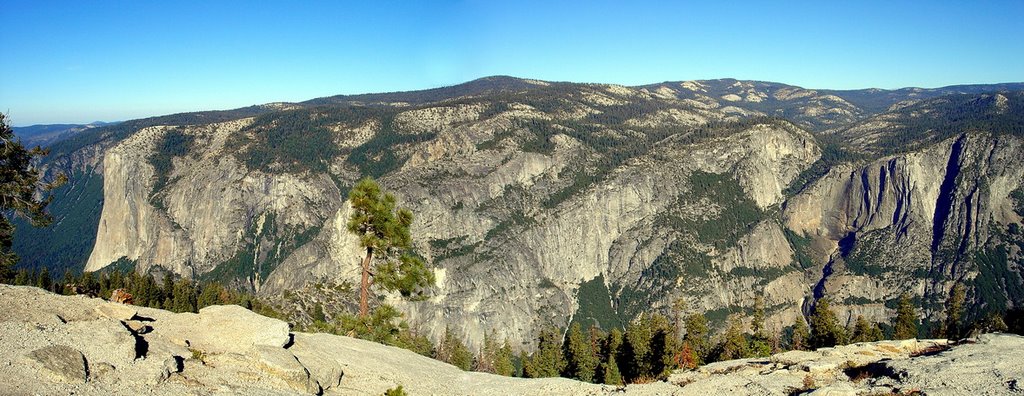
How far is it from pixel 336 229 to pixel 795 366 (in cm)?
17455

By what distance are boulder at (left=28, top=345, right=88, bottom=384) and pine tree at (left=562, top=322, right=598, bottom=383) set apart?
67.6 metres

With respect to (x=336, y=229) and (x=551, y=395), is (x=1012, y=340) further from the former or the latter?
(x=336, y=229)

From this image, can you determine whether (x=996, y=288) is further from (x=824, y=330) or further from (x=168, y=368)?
(x=168, y=368)

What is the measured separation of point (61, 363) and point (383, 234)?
17890mm

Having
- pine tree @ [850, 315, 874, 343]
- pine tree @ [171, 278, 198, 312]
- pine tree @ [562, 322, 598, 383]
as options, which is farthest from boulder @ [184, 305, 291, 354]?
pine tree @ [171, 278, 198, 312]

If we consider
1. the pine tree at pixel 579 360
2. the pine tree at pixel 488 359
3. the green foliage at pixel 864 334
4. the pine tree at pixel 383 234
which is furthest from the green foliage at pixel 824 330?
the pine tree at pixel 383 234

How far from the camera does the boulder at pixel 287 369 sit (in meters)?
20.3

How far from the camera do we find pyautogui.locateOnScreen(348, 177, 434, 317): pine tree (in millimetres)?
32906

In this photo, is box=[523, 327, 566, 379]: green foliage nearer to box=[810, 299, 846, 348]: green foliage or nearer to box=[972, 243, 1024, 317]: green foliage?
box=[810, 299, 846, 348]: green foliage

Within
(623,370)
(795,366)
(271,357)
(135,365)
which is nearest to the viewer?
(135,365)

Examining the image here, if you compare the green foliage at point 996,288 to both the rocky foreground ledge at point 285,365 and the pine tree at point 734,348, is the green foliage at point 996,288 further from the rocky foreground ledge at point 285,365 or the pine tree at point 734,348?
the rocky foreground ledge at point 285,365

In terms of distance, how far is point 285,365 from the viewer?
20609 millimetres

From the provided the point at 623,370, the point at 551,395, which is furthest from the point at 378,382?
the point at 623,370

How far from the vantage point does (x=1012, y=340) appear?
89.3 feet
